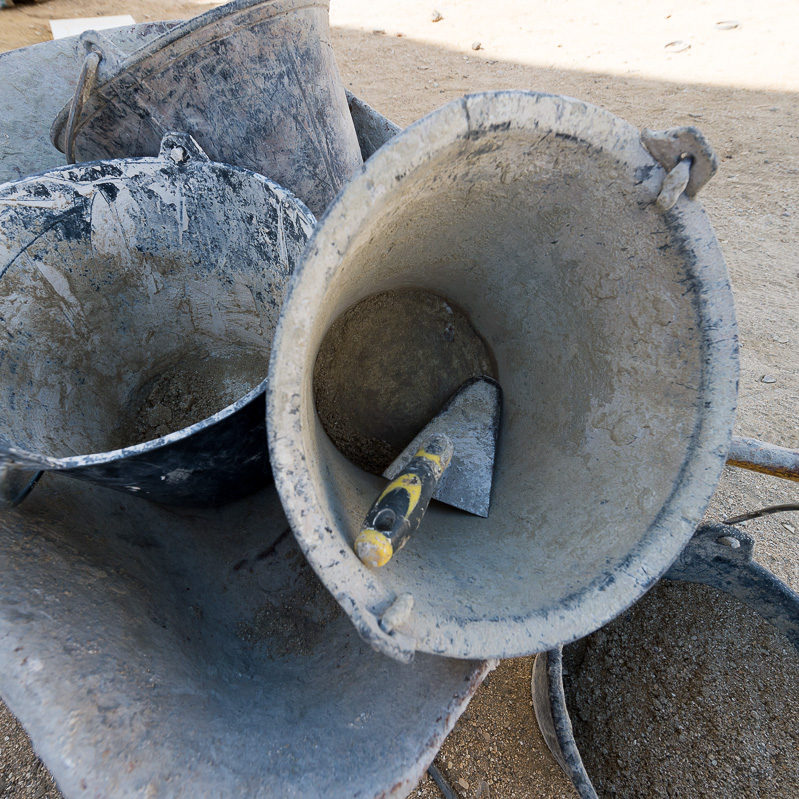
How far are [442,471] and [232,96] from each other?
1.11m

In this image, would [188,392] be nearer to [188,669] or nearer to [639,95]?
[188,669]

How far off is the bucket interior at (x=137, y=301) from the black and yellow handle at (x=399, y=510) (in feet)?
1.98

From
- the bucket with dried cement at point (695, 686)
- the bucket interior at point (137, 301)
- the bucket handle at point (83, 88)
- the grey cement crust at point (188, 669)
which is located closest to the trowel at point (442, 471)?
the grey cement crust at point (188, 669)

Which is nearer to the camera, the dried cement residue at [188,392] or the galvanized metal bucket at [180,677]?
the galvanized metal bucket at [180,677]

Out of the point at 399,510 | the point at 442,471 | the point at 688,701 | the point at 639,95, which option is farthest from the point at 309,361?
the point at 639,95

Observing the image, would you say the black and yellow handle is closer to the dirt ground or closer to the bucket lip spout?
the bucket lip spout

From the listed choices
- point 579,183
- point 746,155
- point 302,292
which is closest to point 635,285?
point 579,183

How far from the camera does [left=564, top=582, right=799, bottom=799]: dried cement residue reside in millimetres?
1352

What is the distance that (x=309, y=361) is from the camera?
0.85m

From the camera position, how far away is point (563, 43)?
5.12 m

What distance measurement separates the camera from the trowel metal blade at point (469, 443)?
1.25 m

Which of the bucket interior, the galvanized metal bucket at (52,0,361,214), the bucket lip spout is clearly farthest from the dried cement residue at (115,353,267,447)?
the bucket lip spout

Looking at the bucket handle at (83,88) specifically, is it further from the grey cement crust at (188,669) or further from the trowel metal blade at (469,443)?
the trowel metal blade at (469,443)

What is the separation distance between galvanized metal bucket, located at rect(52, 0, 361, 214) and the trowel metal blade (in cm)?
78
